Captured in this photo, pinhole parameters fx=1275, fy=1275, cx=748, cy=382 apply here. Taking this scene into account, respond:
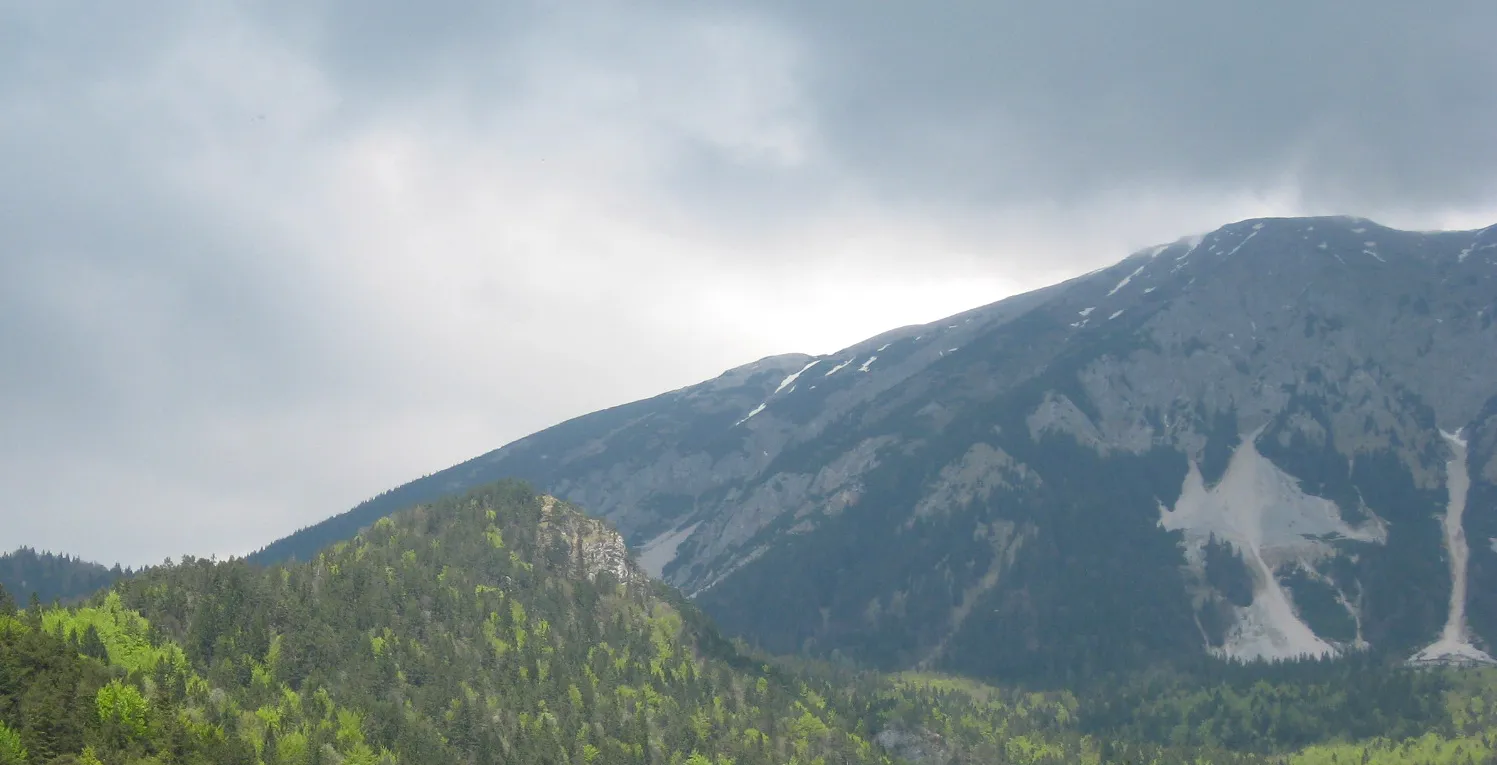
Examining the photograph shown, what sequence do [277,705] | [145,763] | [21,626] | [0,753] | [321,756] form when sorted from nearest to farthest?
[0,753] < [145,763] < [21,626] < [321,756] < [277,705]

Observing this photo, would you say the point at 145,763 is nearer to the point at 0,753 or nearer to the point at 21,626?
the point at 0,753

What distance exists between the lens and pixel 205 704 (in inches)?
7229

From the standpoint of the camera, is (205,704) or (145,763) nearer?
(145,763)

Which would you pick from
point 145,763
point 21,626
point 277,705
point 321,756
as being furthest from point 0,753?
point 277,705

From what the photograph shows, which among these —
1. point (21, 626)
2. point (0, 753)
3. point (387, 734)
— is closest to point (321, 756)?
point (387, 734)

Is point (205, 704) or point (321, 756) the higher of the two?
point (205, 704)

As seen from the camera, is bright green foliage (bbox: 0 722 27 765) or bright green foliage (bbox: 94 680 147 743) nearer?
bright green foliage (bbox: 0 722 27 765)

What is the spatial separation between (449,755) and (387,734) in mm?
10065

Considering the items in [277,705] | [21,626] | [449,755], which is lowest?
[449,755]

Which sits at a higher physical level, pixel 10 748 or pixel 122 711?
pixel 10 748

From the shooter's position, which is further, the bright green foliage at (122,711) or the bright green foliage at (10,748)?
the bright green foliage at (122,711)

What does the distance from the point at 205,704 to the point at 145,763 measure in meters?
52.7

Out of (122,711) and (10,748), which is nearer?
(10,748)

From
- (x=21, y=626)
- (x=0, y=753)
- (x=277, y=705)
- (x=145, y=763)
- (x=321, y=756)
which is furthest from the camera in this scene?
(x=277, y=705)
